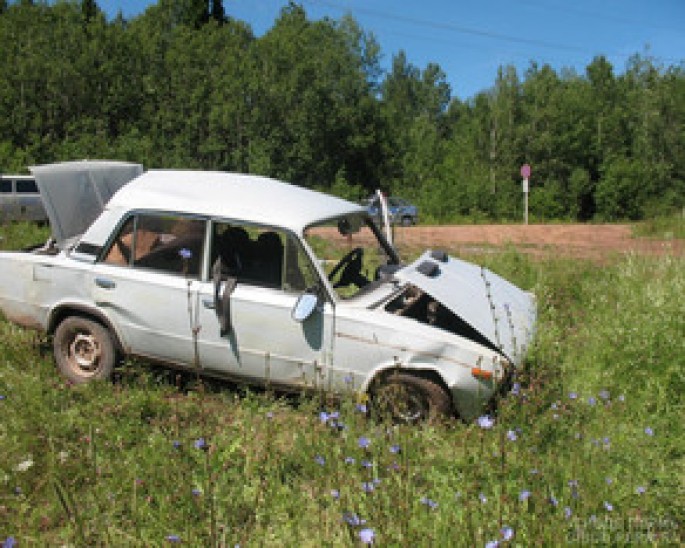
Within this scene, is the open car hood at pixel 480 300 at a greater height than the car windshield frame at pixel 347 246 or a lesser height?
lesser

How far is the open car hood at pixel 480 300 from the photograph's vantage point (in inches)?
172

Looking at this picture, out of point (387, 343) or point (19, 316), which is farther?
point (19, 316)

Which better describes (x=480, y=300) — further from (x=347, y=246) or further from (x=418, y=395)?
(x=347, y=246)

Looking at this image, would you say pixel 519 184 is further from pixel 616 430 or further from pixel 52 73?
pixel 616 430

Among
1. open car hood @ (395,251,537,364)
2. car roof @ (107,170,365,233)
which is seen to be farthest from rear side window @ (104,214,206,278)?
open car hood @ (395,251,537,364)

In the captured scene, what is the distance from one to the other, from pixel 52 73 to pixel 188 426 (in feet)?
116

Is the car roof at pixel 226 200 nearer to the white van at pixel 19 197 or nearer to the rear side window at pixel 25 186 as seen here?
the white van at pixel 19 197

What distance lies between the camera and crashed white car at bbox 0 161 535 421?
170 inches

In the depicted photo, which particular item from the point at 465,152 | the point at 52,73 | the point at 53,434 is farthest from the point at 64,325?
the point at 465,152

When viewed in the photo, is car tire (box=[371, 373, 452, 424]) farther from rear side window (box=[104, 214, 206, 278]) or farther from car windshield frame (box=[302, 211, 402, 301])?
rear side window (box=[104, 214, 206, 278])

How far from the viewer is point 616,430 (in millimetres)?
4129

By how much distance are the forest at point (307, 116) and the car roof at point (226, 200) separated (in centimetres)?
2927

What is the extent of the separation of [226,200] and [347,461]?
2574mm

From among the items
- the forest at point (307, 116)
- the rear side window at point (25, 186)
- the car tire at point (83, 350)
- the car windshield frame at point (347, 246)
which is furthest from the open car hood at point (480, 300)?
the forest at point (307, 116)
